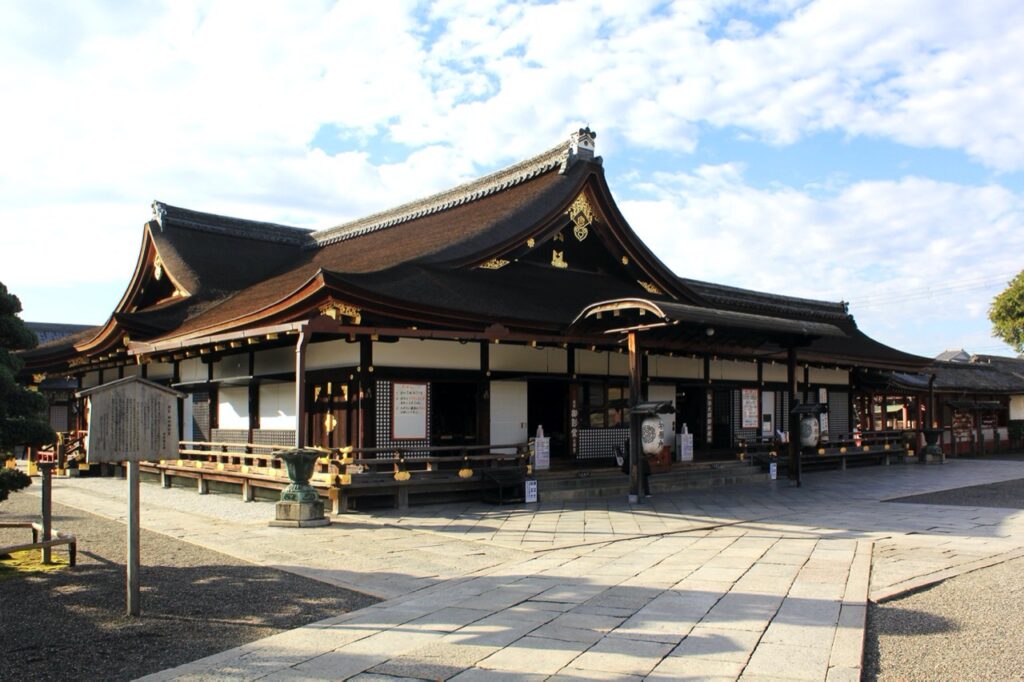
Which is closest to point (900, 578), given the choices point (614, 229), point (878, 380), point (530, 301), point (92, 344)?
point (530, 301)

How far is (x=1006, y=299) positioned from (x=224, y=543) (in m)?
42.0

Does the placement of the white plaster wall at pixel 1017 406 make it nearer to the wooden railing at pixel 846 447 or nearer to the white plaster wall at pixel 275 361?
the wooden railing at pixel 846 447

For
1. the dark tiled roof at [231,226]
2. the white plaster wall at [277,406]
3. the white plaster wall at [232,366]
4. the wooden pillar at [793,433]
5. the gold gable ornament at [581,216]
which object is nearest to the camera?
the white plaster wall at [277,406]

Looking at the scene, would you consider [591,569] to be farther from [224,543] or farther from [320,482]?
[320,482]

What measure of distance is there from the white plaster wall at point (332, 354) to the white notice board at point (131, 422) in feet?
23.1

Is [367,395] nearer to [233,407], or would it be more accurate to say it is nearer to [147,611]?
[233,407]

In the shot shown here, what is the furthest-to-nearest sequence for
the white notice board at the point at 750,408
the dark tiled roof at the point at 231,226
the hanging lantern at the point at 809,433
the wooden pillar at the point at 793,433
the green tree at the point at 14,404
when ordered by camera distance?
the dark tiled roof at the point at 231,226, the white notice board at the point at 750,408, the hanging lantern at the point at 809,433, the wooden pillar at the point at 793,433, the green tree at the point at 14,404

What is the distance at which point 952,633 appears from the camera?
6.30 m

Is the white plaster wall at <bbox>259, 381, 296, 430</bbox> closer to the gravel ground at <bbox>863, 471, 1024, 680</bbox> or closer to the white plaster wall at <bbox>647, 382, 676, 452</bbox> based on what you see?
the white plaster wall at <bbox>647, 382, 676, 452</bbox>

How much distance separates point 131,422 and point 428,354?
27.0ft

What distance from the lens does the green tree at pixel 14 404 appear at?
27.0ft

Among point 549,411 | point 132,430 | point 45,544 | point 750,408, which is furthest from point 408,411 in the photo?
point 750,408

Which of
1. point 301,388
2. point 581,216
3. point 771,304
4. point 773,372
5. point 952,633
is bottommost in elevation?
point 952,633

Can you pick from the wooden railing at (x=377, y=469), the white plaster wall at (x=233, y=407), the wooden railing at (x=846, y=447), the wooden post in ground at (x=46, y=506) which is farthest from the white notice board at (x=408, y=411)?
the wooden railing at (x=846, y=447)
